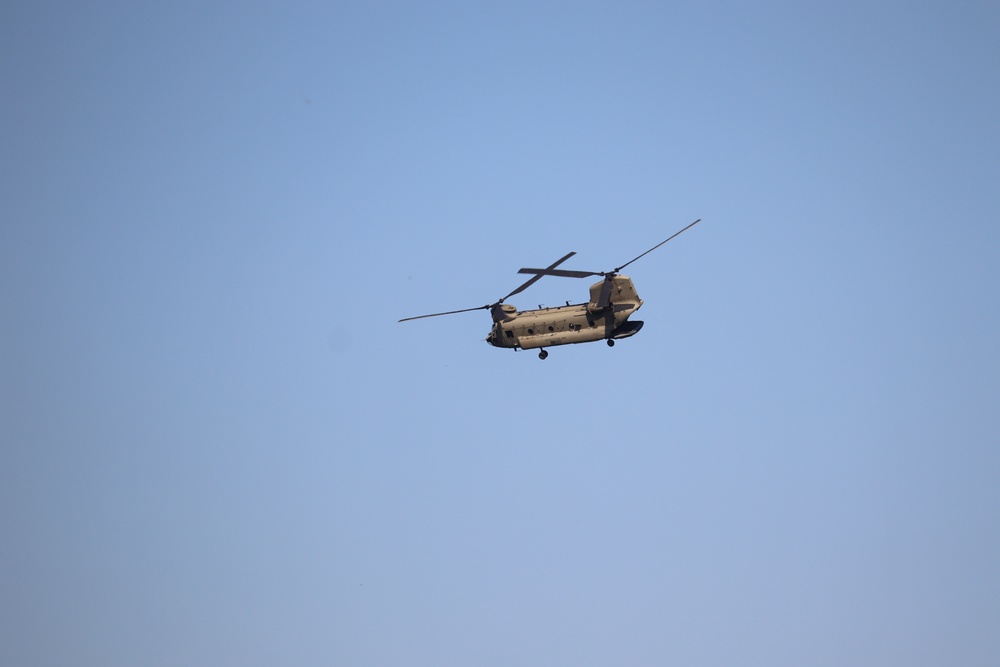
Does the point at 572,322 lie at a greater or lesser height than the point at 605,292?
lesser

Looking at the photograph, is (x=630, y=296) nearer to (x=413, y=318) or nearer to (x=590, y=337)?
(x=590, y=337)

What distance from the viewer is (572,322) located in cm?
17075

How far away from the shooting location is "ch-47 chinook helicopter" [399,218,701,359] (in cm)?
16925

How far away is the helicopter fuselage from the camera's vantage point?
170 m

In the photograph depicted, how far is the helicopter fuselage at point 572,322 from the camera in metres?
170

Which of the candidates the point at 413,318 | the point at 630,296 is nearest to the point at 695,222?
the point at 630,296

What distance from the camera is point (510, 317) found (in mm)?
173375

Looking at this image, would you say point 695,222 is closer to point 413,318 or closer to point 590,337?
point 590,337

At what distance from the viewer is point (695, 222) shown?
6496 inches

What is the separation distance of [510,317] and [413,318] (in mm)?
7663

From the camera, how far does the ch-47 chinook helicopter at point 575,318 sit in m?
169

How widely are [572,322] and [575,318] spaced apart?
406mm

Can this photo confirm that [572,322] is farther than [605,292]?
Yes

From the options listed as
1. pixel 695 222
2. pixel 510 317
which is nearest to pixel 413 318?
pixel 510 317
